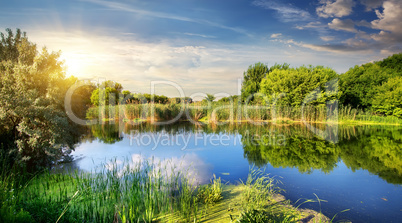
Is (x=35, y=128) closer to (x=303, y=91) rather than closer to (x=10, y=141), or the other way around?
(x=10, y=141)

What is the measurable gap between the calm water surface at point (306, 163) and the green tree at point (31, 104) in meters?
1.02

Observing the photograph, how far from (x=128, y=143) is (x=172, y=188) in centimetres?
580

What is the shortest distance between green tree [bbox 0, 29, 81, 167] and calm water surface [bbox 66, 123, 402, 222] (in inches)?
40.3

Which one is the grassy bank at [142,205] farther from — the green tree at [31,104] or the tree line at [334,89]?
the tree line at [334,89]

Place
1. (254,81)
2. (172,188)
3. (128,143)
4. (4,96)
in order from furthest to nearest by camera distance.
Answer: (254,81), (128,143), (4,96), (172,188)

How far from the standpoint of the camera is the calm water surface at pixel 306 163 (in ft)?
13.9

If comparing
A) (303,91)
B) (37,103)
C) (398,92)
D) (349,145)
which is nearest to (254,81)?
(303,91)

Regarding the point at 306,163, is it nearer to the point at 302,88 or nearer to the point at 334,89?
the point at 302,88

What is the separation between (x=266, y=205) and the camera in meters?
3.86

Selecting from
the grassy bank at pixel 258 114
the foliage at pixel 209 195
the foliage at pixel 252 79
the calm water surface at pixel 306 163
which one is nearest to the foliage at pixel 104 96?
the grassy bank at pixel 258 114

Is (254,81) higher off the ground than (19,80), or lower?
higher

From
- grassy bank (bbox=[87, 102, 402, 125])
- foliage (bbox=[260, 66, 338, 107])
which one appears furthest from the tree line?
grassy bank (bbox=[87, 102, 402, 125])

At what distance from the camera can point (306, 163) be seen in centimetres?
684

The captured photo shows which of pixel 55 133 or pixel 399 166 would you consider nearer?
pixel 55 133
